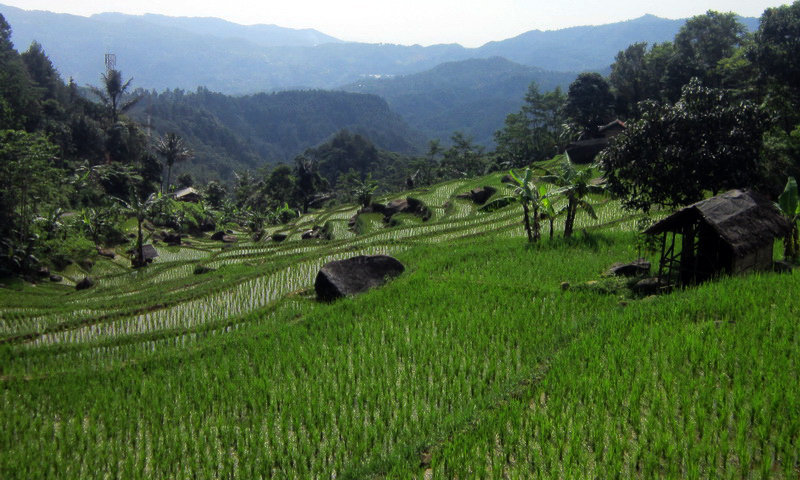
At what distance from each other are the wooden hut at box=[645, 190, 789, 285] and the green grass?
0.63m

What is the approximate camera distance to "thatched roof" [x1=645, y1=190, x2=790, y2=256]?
8.61 metres

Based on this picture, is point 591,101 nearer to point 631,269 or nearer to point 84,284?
point 631,269

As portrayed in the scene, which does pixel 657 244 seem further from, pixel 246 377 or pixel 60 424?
pixel 60 424

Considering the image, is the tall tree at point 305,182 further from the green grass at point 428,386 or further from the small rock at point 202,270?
the green grass at point 428,386

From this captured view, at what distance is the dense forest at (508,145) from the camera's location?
12.5 metres

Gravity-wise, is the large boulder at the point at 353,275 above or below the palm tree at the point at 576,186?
below

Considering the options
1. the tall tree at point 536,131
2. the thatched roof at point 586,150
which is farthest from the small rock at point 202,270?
the tall tree at point 536,131

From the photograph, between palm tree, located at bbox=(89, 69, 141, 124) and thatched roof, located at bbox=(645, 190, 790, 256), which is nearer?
thatched roof, located at bbox=(645, 190, 790, 256)

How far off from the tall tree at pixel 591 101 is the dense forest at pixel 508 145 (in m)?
0.10

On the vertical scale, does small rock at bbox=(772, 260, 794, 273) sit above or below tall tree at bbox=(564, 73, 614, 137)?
below

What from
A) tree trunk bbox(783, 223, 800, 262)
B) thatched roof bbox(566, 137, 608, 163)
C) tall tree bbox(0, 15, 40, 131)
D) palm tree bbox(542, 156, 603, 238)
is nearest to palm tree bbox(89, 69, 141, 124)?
tall tree bbox(0, 15, 40, 131)

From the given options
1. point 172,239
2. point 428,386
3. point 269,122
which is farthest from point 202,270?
point 269,122

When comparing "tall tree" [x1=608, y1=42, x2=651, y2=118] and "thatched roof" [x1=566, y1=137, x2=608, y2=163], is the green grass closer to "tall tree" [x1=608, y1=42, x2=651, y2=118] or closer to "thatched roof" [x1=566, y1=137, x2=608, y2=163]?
"thatched roof" [x1=566, y1=137, x2=608, y2=163]

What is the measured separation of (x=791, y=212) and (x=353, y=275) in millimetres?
9676
